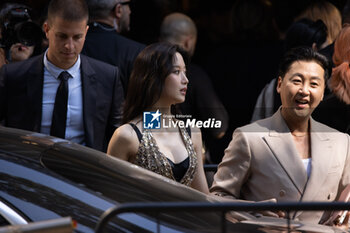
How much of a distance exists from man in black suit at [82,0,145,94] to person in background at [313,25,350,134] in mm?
1564

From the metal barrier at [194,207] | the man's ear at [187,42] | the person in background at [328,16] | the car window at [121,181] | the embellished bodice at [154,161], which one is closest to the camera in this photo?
the metal barrier at [194,207]

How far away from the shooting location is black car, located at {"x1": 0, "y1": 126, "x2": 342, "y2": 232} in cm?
322

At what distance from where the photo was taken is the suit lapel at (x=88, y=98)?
18.0ft

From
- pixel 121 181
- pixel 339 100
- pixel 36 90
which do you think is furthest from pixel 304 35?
pixel 121 181

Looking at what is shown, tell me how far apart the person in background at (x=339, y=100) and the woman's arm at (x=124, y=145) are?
1405 mm

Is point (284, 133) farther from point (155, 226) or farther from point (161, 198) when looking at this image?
point (155, 226)

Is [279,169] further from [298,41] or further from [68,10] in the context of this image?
[298,41]

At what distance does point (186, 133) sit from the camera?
205 inches

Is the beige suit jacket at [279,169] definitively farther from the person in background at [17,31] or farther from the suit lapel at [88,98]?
the person in background at [17,31]

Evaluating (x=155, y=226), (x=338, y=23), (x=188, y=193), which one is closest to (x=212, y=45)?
(x=338, y=23)

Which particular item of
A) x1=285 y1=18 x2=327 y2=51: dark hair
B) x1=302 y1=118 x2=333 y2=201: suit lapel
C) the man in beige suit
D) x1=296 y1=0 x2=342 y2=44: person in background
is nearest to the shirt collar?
the man in beige suit

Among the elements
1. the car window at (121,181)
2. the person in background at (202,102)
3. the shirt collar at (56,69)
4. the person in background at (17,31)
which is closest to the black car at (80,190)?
the car window at (121,181)

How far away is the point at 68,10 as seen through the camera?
5.62 m

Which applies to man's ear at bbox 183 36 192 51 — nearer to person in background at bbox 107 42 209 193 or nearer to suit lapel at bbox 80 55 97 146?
suit lapel at bbox 80 55 97 146
